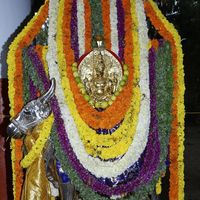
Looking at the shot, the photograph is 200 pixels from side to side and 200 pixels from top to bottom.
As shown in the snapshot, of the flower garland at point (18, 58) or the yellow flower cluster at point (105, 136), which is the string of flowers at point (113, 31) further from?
the flower garland at point (18, 58)

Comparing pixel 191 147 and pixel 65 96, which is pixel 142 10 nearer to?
pixel 65 96

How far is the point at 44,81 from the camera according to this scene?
3043 mm

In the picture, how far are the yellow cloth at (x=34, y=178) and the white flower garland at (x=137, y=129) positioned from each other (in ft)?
0.94

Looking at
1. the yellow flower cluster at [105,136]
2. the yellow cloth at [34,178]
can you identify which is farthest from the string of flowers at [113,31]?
the yellow cloth at [34,178]

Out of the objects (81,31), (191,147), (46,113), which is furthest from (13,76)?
(191,147)

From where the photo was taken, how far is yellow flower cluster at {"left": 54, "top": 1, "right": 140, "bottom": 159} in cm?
300

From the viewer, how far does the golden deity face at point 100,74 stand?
3.11m

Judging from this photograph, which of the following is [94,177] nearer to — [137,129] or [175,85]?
[137,129]

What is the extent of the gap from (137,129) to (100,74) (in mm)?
553

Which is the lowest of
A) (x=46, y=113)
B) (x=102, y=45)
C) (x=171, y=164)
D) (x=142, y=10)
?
(x=171, y=164)

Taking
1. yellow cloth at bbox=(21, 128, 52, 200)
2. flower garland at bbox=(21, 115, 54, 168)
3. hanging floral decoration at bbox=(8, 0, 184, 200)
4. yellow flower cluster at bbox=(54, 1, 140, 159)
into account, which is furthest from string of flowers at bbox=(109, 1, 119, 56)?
yellow cloth at bbox=(21, 128, 52, 200)

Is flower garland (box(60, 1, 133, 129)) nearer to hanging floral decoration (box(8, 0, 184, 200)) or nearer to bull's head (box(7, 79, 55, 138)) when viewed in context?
hanging floral decoration (box(8, 0, 184, 200))

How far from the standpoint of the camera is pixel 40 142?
2883 millimetres

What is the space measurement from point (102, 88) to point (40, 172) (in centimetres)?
85
